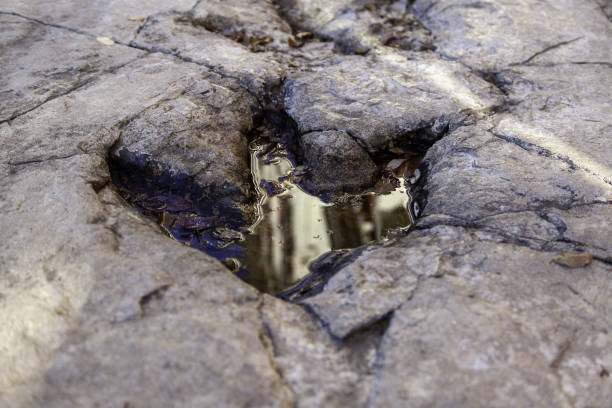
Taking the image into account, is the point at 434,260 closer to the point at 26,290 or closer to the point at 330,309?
the point at 330,309

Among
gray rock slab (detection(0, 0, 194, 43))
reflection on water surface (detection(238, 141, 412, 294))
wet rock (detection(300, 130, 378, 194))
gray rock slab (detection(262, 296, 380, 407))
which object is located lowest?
reflection on water surface (detection(238, 141, 412, 294))

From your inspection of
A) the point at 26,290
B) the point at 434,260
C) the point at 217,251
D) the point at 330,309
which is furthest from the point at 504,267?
the point at 26,290

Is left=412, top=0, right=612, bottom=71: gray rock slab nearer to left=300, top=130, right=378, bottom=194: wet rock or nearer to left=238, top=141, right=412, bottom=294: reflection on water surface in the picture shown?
left=300, top=130, right=378, bottom=194: wet rock

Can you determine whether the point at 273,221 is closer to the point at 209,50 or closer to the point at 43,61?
the point at 209,50

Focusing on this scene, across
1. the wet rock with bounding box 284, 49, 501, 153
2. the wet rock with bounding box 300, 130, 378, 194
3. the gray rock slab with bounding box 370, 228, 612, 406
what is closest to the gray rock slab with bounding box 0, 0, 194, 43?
the wet rock with bounding box 284, 49, 501, 153

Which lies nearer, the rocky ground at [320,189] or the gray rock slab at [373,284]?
the rocky ground at [320,189]

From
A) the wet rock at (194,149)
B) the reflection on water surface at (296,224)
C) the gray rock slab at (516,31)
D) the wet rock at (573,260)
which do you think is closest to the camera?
the wet rock at (573,260)

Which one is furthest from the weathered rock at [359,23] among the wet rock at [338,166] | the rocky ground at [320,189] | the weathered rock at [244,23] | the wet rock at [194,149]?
the wet rock at [194,149]

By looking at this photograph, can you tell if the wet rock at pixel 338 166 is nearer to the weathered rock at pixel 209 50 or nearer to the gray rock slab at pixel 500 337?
the weathered rock at pixel 209 50
